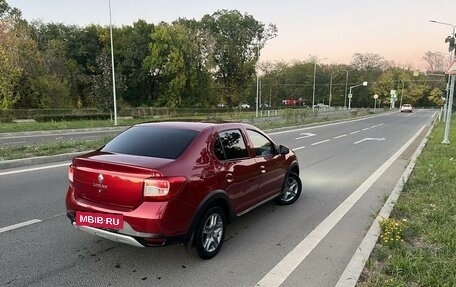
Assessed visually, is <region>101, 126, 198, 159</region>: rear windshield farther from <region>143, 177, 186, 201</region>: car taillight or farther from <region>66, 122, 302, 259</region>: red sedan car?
<region>143, 177, 186, 201</region>: car taillight

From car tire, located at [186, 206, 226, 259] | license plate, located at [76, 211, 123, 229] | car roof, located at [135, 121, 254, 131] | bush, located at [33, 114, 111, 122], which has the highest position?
car roof, located at [135, 121, 254, 131]

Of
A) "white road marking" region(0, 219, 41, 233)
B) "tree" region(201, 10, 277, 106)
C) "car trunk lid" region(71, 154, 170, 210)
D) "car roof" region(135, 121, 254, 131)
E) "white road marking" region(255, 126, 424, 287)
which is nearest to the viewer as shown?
"car trunk lid" region(71, 154, 170, 210)

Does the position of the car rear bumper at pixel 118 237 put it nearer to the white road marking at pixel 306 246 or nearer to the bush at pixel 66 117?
the white road marking at pixel 306 246

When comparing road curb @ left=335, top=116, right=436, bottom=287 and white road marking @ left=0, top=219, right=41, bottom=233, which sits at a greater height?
road curb @ left=335, top=116, right=436, bottom=287

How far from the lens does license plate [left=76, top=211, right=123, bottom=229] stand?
12.8 feet

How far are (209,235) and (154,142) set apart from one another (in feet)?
4.15

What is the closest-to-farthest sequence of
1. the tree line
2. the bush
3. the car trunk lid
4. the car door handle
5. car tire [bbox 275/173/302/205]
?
the car trunk lid
the car door handle
car tire [bbox 275/173/302/205]
the bush
the tree line

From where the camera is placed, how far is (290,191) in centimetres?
705

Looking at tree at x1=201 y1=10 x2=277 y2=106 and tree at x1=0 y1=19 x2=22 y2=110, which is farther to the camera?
tree at x1=201 y1=10 x2=277 y2=106

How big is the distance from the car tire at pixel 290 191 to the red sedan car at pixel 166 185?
1576mm

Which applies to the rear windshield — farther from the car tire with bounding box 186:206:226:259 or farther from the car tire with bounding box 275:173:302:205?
the car tire with bounding box 275:173:302:205

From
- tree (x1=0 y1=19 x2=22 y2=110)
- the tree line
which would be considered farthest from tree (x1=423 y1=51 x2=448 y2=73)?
tree (x1=0 y1=19 x2=22 y2=110)

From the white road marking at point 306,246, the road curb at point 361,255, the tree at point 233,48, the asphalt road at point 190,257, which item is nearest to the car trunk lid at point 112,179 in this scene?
the asphalt road at point 190,257

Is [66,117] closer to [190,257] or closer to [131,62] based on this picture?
[131,62]
